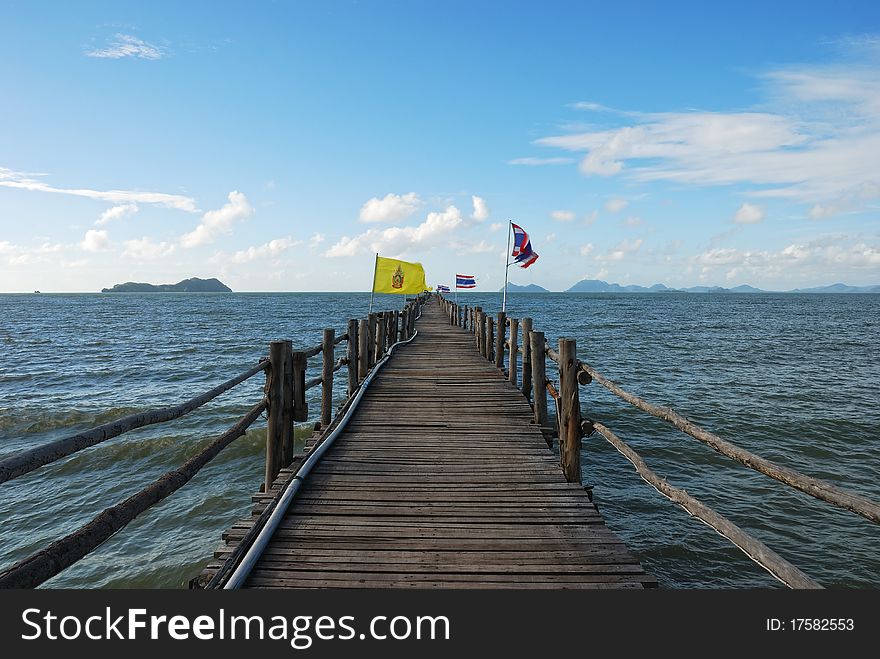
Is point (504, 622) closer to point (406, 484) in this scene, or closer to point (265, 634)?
point (265, 634)

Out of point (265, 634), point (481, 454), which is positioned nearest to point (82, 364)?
point (481, 454)

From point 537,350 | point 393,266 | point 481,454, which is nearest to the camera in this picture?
point 481,454

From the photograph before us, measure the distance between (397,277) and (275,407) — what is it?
11.4 m

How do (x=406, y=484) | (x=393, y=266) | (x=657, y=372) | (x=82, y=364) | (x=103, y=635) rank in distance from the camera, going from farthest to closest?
(x=82, y=364), (x=657, y=372), (x=393, y=266), (x=406, y=484), (x=103, y=635)

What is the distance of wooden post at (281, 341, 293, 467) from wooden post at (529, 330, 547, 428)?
11.1ft

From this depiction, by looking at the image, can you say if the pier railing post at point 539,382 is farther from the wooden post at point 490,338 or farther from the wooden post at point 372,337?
the wooden post at point 372,337

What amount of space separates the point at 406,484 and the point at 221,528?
4312 millimetres

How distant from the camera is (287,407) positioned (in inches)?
226

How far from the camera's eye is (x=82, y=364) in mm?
23594

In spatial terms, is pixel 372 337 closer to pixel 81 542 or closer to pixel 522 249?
pixel 522 249

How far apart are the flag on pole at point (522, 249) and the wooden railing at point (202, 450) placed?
647 centimetres

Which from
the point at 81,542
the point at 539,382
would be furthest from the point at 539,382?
the point at 81,542

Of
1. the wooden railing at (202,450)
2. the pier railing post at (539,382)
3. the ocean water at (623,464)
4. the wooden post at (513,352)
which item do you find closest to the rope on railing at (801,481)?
the wooden railing at (202,450)

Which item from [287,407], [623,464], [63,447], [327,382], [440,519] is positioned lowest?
[623,464]
